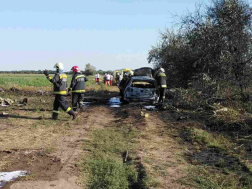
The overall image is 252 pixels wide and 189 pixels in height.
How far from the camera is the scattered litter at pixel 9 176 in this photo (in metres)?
4.29

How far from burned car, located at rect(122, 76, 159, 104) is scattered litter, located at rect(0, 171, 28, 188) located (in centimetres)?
887

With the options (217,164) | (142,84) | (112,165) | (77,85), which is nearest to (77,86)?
(77,85)

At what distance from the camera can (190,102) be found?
41.1ft

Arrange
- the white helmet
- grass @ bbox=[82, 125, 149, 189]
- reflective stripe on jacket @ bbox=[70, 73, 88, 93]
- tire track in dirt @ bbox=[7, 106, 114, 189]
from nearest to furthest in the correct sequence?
1. tire track in dirt @ bbox=[7, 106, 114, 189]
2. grass @ bbox=[82, 125, 149, 189]
3. the white helmet
4. reflective stripe on jacket @ bbox=[70, 73, 88, 93]

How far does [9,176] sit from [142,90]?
9155mm

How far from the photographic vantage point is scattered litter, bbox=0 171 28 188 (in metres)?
4.29

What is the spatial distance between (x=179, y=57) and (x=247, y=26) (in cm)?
383

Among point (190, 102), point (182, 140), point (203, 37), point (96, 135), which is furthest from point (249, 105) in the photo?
point (96, 135)

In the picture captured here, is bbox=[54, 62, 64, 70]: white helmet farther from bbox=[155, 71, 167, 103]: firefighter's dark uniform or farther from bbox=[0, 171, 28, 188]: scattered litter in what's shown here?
bbox=[155, 71, 167, 103]: firefighter's dark uniform

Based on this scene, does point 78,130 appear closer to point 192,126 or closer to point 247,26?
point 192,126

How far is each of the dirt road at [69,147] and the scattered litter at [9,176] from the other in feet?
0.41

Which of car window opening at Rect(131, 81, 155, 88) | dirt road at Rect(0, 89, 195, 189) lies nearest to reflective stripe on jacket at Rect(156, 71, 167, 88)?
car window opening at Rect(131, 81, 155, 88)

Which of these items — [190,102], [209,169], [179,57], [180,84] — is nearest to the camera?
[209,169]

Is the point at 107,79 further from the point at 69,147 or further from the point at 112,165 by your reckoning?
the point at 112,165
